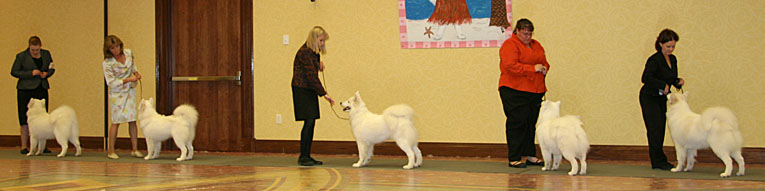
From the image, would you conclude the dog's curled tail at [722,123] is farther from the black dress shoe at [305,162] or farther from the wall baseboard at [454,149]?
the black dress shoe at [305,162]

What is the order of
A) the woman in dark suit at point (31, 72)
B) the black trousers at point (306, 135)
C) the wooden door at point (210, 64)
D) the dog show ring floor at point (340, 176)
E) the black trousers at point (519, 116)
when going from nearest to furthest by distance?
1. the dog show ring floor at point (340, 176)
2. the black trousers at point (519, 116)
3. the black trousers at point (306, 135)
4. the woman in dark suit at point (31, 72)
5. the wooden door at point (210, 64)

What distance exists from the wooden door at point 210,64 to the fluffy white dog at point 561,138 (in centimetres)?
325

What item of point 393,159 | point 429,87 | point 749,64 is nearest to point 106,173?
point 393,159

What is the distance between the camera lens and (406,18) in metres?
6.37

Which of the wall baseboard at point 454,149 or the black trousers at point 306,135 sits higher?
the black trousers at point 306,135

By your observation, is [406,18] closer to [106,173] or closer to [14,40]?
[106,173]

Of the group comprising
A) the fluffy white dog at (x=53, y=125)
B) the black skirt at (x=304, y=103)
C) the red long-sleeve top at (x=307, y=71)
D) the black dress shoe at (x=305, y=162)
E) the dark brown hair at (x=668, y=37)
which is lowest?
the black dress shoe at (x=305, y=162)

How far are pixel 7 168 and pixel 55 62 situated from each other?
8.68 feet

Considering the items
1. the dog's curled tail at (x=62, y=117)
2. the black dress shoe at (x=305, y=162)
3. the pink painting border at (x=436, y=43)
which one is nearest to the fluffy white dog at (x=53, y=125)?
the dog's curled tail at (x=62, y=117)

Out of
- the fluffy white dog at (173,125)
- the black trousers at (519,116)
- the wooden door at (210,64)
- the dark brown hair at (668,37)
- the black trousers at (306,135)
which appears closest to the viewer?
the dark brown hair at (668,37)

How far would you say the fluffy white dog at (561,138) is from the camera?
14.7 feet

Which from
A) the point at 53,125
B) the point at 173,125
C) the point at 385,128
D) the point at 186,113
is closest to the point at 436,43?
the point at 385,128

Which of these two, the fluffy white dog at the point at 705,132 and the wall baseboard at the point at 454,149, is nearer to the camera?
the fluffy white dog at the point at 705,132

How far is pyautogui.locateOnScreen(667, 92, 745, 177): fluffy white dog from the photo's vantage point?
4.30m
